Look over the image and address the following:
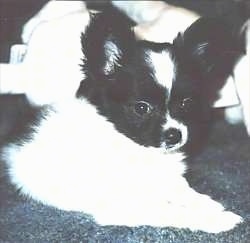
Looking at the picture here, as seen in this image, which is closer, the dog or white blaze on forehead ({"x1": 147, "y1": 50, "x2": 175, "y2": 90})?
white blaze on forehead ({"x1": 147, "y1": 50, "x2": 175, "y2": 90})

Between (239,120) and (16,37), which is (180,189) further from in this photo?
(16,37)

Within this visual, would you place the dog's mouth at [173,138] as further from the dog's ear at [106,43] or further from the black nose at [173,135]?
the dog's ear at [106,43]

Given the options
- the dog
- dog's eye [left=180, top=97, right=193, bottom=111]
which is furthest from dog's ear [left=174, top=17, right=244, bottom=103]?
the dog

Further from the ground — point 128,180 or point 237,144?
point 128,180

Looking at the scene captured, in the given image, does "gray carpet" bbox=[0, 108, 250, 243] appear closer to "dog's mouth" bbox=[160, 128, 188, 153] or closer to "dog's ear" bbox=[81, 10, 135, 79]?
"dog's mouth" bbox=[160, 128, 188, 153]

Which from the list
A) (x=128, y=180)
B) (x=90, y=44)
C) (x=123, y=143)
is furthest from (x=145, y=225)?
(x=90, y=44)

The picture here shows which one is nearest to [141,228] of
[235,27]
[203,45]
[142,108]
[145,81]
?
[142,108]

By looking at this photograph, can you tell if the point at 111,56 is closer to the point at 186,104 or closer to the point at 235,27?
the point at 186,104
